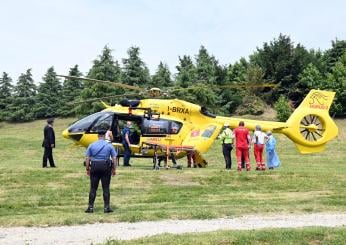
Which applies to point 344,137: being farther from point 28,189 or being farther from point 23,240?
point 23,240

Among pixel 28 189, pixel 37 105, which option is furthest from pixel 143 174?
pixel 37 105

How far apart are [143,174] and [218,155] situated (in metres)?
16.1

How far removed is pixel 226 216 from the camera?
1237cm

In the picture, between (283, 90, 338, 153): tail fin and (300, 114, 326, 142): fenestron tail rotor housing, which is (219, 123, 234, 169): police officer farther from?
(300, 114, 326, 142): fenestron tail rotor housing

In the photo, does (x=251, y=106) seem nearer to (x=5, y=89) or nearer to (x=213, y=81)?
(x=213, y=81)

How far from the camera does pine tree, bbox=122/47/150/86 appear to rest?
5400 cm

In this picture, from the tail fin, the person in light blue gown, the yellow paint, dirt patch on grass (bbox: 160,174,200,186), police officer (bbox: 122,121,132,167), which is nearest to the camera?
dirt patch on grass (bbox: 160,174,200,186)

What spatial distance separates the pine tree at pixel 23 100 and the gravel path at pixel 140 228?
51066mm

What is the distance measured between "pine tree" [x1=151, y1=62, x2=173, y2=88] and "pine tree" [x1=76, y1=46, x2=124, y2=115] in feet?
12.8

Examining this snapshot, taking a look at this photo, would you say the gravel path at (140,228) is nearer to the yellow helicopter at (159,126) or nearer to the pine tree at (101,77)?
the yellow helicopter at (159,126)

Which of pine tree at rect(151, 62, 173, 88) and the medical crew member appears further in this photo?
pine tree at rect(151, 62, 173, 88)

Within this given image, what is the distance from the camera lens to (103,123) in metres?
21.8

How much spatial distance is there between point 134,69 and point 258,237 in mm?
45449

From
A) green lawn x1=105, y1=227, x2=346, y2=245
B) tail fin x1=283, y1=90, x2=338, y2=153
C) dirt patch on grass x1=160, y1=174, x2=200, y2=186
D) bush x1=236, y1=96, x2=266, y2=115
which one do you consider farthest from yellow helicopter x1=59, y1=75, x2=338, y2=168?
bush x1=236, y1=96, x2=266, y2=115
